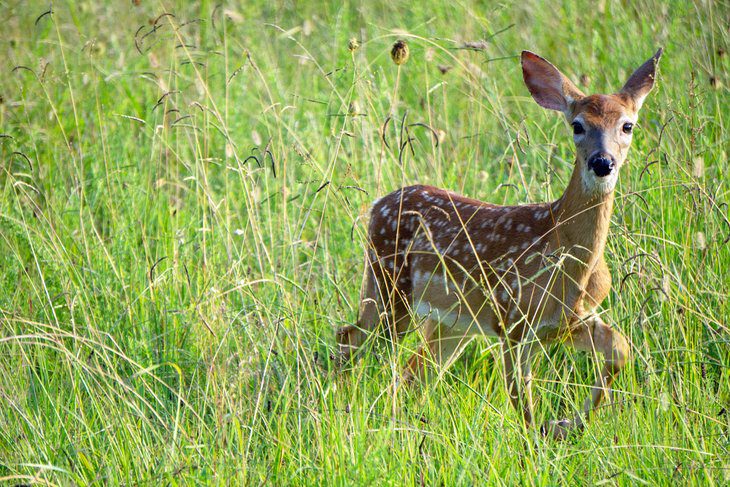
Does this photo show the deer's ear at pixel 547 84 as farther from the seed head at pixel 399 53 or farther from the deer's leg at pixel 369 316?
the deer's leg at pixel 369 316

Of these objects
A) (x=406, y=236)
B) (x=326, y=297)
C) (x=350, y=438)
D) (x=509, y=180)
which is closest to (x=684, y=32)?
(x=509, y=180)

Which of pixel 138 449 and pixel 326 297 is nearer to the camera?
pixel 138 449

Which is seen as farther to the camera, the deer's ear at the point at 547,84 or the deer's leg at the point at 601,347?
the deer's ear at the point at 547,84

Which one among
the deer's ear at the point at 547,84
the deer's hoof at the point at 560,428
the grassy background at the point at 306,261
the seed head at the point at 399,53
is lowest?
the deer's hoof at the point at 560,428

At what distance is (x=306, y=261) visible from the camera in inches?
198

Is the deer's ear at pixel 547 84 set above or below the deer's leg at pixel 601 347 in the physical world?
above

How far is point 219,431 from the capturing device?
3109mm

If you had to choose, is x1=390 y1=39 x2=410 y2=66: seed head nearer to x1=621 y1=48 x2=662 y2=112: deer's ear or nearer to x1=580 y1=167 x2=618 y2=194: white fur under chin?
x1=580 y1=167 x2=618 y2=194: white fur under chin

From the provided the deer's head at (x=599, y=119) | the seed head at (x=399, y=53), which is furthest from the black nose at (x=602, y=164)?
the seed head at (x=399, y=53)

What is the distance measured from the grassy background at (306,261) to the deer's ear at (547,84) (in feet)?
0.59

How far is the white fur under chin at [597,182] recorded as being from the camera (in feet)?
12.5

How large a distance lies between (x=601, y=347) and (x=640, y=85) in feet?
3.71

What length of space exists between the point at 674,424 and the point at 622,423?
11.3 inches

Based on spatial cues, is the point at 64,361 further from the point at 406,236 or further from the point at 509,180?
the point at 509,180
